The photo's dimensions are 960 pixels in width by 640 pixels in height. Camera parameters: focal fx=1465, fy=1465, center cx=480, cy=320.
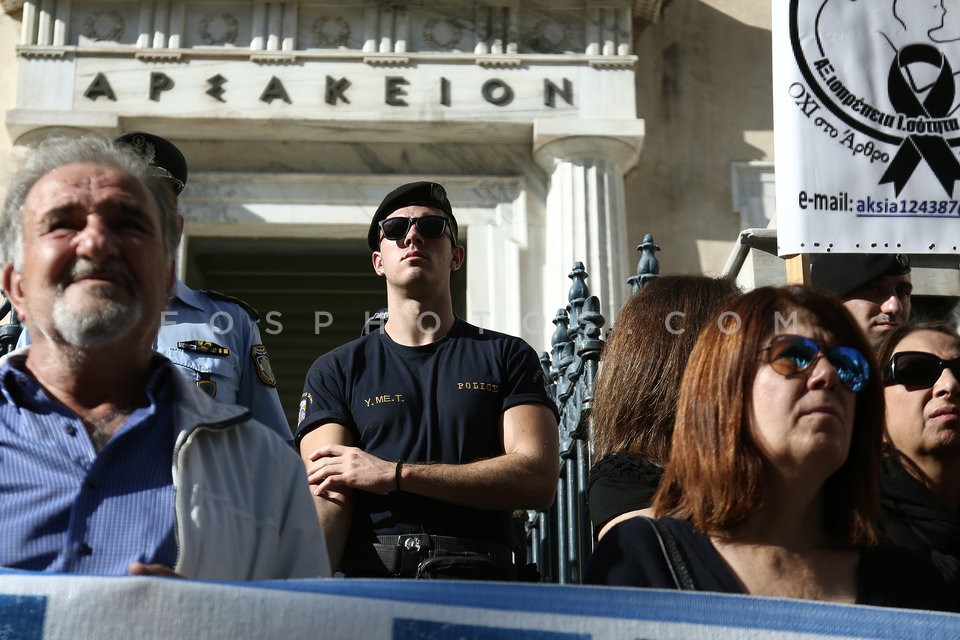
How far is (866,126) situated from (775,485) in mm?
2459

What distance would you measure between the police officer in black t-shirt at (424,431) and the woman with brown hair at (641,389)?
36 centimetres

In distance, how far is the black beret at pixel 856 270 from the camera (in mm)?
5004

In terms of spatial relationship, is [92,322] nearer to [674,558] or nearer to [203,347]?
[674,558]

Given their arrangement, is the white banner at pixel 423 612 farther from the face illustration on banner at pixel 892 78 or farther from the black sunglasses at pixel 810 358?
the face illustration on banner at pixel 892 78

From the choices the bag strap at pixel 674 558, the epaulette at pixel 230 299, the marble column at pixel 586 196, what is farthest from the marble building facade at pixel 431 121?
the bag strap at pixel 674 558

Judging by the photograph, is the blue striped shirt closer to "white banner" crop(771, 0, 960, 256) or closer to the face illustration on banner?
"white banner" crop(771, 0, 960, 256)

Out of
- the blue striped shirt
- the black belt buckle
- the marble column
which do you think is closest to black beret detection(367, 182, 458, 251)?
the black belt buckle

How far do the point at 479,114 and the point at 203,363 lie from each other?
22.8 feet

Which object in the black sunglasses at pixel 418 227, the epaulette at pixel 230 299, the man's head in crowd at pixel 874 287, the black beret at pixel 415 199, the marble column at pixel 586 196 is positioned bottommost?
the epaulette at pixel 230 299

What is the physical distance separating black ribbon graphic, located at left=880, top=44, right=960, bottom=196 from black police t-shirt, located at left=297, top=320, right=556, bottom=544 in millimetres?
1614

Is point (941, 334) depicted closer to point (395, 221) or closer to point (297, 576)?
point (395, 221)

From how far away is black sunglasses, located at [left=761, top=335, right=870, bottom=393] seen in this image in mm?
3041

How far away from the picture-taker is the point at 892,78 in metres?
5.30

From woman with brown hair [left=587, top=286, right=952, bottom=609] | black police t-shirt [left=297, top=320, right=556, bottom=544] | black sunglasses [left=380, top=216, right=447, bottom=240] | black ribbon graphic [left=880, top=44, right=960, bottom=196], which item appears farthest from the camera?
black ribbon graphic [left=880, top=44, right=960, bottom=196]
